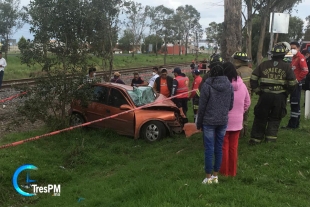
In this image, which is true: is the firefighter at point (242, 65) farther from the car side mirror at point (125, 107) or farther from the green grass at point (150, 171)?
the car side mirror at point (125, 107)

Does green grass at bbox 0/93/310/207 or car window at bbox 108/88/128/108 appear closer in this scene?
green grass at bbox 0/93/310/207

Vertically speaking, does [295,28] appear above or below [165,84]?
above

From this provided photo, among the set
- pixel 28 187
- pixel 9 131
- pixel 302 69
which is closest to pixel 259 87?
pixel 302 69

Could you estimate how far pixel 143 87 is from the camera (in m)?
9.15

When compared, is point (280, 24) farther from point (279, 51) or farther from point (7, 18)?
point (7, 18)

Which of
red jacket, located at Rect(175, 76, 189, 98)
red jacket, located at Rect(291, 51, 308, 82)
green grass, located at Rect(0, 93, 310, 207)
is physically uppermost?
red jacket, located at Rect(291, 51, 308, 82)

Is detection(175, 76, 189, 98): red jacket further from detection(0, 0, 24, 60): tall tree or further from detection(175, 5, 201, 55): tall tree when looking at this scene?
detection(175, 5, 201, 55): tall tree

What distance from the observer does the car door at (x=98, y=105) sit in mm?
8578

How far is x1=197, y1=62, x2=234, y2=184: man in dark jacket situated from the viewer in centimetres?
439

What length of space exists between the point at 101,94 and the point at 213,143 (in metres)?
4.78

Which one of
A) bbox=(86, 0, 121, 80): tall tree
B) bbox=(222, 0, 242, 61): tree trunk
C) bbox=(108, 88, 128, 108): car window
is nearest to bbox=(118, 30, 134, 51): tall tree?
Result: bbox=(86, 0, 121, 80): tall tree

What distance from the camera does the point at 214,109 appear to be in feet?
14.4
